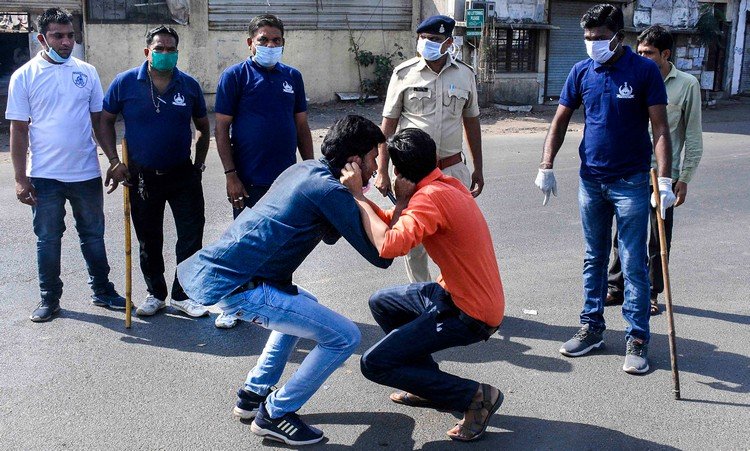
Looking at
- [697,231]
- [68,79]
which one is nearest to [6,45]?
[68,79]

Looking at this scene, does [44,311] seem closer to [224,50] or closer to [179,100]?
[179,100]

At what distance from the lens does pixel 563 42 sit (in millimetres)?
20734

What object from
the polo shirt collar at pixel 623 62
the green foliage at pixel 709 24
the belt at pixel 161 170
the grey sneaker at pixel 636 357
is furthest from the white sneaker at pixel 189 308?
the green foliage at pixel 709 24

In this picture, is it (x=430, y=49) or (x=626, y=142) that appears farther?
(x=430, y=49)

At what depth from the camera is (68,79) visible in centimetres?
547

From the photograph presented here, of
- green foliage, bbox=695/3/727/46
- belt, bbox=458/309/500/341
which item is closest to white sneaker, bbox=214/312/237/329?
belt, bbox=458/309/500/341

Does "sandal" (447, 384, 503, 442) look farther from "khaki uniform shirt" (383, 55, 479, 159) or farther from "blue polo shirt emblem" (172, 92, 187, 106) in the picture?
"blue polo shirt emblem" (172, 92, 187, 106)

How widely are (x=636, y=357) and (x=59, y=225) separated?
12.6 feet

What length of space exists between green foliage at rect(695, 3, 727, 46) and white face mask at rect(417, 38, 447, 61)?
1882cm

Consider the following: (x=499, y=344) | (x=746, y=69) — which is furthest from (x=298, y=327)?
(x=746, y=69)

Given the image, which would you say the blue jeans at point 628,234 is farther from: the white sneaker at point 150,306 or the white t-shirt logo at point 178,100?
the white sneaker at point 150,306

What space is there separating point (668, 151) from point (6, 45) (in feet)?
49.9

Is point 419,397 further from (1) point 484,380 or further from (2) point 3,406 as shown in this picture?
(2) point 3,406

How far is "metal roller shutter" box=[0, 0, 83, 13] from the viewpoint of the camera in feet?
48.7
